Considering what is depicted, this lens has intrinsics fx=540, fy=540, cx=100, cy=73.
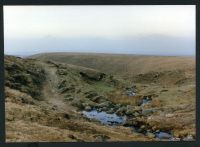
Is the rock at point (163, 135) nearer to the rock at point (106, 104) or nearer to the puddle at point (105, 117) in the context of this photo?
the puddle at point (105, 117)

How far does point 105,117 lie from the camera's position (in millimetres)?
6586

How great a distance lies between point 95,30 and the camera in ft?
21.7

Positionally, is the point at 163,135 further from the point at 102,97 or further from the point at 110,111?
the point at 102,97

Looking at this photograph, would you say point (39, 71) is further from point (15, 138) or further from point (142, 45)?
point (142, 45)

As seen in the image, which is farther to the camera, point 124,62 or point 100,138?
point 124,62

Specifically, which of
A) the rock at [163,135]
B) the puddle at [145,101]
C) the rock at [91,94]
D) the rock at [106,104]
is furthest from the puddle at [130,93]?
the rock at [163,135]

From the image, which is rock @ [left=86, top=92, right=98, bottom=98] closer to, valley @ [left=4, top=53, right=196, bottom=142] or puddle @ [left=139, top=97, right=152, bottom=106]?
valley @ [left=4, top=53, right=196, bottom=142]

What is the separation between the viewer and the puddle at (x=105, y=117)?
6578mm

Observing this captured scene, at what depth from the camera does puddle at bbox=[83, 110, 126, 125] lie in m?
6.58

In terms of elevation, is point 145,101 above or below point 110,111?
above

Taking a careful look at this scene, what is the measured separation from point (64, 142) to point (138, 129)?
91cm

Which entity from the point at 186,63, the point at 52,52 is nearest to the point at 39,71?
the point at 52,52

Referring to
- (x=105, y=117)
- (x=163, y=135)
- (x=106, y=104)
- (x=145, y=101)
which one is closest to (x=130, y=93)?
(x=145, y=101)

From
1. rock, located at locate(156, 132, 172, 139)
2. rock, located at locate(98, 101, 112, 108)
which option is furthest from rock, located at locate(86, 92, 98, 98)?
rock, located at locate(156, 132, 172, 139)
